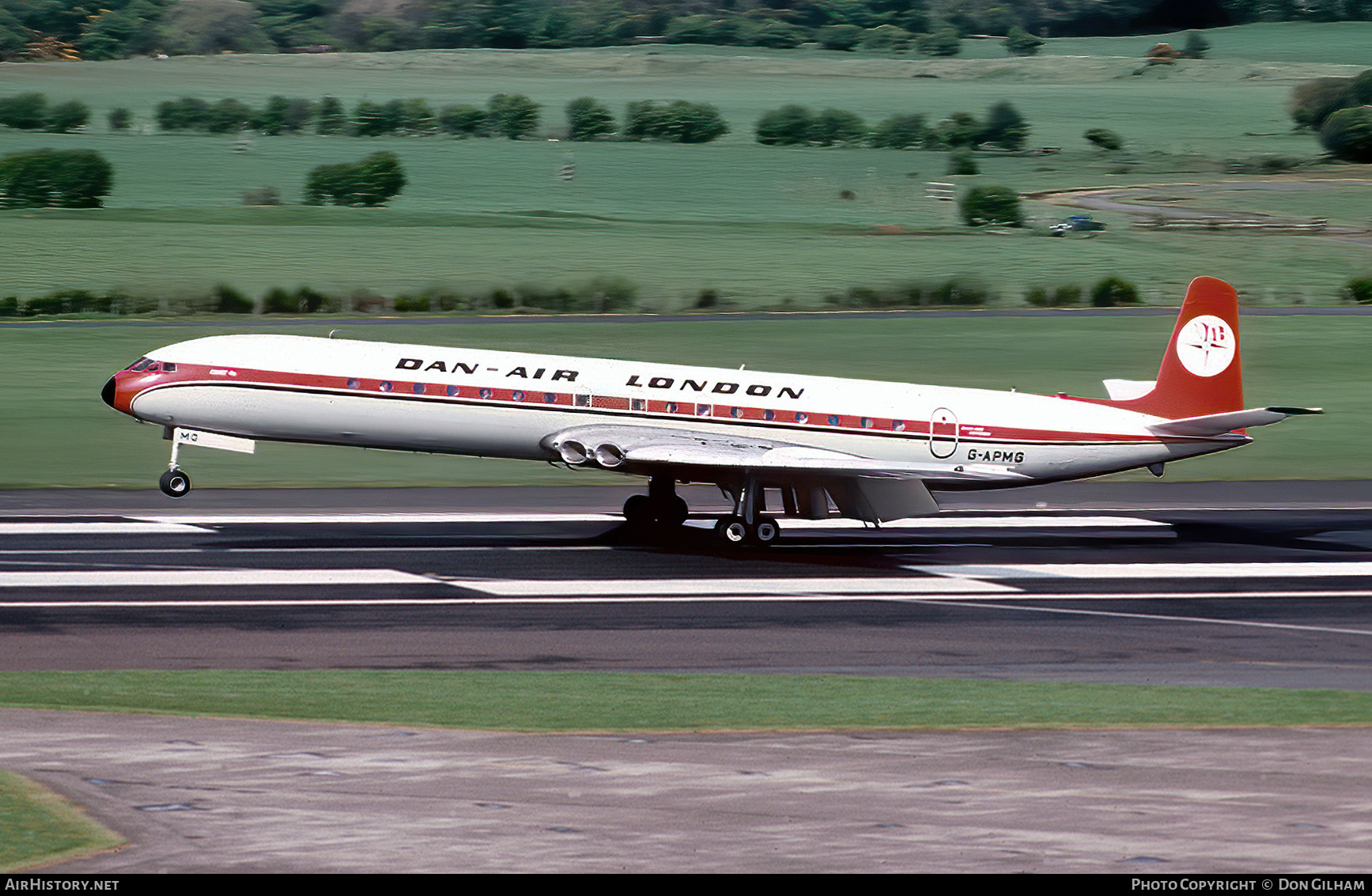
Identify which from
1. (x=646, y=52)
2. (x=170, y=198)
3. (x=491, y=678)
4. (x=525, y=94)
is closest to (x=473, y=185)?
(x=170, y=198)

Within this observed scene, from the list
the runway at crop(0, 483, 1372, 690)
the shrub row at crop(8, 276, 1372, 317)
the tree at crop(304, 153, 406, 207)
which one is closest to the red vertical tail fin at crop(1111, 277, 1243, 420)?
the runway at crop(0, 483, 1372, 690)

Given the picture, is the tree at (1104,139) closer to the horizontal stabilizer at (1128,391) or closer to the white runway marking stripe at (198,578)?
the horizontal stabilizer at (1128,391)

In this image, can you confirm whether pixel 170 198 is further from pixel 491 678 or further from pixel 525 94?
pixel 491 678

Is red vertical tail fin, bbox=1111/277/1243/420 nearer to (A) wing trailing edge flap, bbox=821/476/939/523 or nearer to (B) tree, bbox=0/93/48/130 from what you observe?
(A) wing trailing edge flap, bbox=821/476/939/523

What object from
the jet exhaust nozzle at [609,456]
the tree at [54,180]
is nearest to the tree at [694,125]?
the tree at [54,180]

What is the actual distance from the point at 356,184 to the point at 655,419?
7245cm

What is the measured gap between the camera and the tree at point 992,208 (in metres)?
92.4

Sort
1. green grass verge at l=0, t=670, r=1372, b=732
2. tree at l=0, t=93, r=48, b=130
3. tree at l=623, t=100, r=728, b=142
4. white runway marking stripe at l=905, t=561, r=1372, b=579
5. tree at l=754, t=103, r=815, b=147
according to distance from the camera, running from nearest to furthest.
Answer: green grass verge at l=0, t=670, r=1372, b=732, white runway marking stripe at l=905, t=561, r=1372, b=579, tree at l=0, t=93, r=48, b=130, tree at l=754, t=103, r=815, b=147, tree at l=623, t=100, r=728, b=142

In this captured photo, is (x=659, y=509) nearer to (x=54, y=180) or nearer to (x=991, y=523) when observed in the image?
(x=991, y=523)

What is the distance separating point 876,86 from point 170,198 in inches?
3125

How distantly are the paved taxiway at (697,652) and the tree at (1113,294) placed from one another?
29.6 meters

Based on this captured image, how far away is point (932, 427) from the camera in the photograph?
32500 mm

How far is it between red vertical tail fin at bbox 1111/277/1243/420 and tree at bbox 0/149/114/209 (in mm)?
66689

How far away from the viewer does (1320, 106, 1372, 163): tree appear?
112 m
